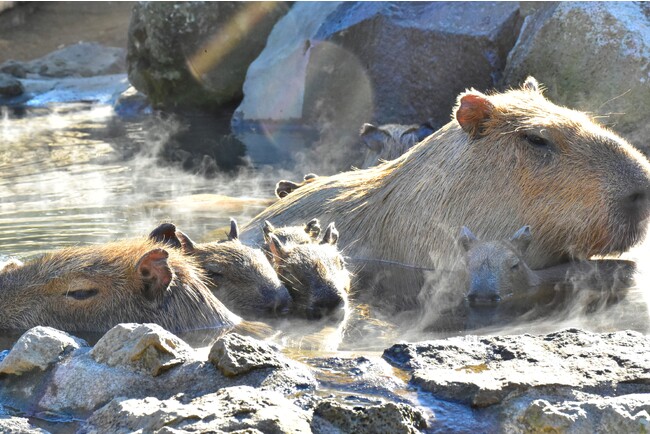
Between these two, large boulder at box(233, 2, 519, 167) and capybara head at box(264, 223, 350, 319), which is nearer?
capybara head at box(264, 223, 350, 319)

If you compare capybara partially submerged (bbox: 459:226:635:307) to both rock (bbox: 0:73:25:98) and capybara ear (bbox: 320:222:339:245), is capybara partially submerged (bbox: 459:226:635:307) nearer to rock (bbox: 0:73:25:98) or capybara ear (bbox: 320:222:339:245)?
capybara ear (bbox: 320:222:339:245)

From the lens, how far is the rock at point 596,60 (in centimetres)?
1057

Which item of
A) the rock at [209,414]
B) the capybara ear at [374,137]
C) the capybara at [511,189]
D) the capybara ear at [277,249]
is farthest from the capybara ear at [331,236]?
the capybara ear at [374,137]

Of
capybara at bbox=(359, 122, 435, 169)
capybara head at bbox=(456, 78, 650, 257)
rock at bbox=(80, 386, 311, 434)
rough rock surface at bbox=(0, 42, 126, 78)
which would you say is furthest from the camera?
rough rock surface at bbox=(0, 42, 126, 78)

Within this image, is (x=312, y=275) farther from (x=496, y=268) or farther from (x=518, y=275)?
(x=518, y=275)

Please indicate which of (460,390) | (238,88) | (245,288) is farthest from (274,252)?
(238,88)

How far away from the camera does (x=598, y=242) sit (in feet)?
20.9

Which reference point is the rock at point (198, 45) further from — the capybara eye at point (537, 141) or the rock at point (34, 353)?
the rock at point (34, 353)

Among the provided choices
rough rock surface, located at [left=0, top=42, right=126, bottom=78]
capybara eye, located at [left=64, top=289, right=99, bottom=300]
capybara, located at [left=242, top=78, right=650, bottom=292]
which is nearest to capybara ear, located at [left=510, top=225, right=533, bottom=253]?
capybara, located at [left=242, top=78, right=650, bottom=292]

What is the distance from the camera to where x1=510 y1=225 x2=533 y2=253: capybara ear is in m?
6.28

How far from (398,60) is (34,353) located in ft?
31.9

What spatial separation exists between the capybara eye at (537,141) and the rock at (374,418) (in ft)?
11.1

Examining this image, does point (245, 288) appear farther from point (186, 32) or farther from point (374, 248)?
point (186, 32)

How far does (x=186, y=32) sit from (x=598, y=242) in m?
12.8
